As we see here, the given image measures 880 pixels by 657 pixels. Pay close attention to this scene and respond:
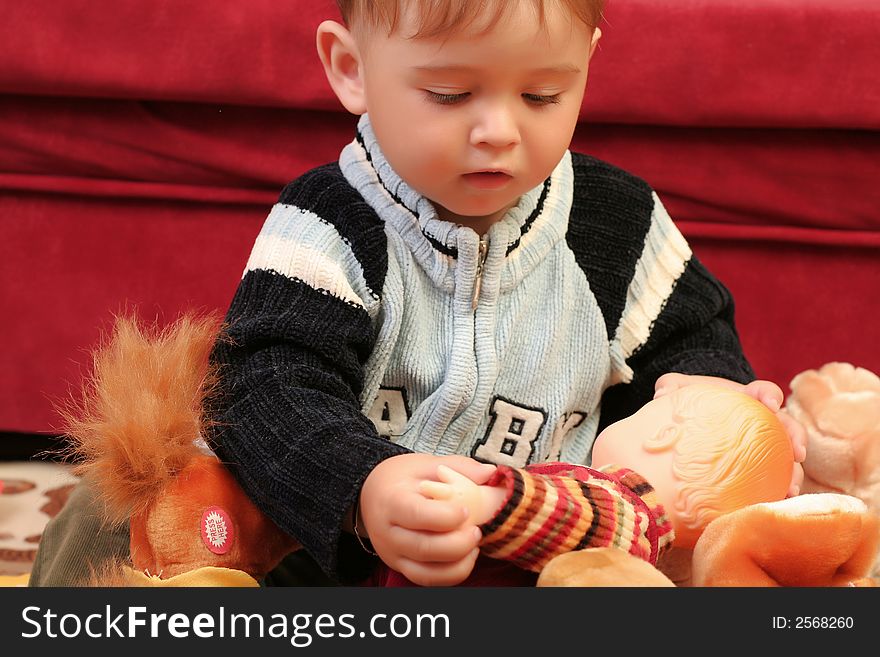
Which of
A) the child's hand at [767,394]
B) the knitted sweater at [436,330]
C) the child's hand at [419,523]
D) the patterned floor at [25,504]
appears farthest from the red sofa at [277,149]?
the child's hand at [419,523]

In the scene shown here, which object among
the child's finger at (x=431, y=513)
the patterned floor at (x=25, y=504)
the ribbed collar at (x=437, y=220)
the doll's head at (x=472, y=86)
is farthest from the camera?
the patterned floor at (x=25, y=504)

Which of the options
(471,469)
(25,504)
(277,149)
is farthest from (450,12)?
(25,504)

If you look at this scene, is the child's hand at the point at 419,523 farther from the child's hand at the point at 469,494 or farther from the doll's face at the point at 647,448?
the doll's face at the point at 647,448

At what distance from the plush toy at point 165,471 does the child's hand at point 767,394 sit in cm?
28

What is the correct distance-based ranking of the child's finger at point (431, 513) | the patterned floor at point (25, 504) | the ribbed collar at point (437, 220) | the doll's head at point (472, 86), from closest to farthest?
the child's finger at point (431, 513), the doll's head at point (472, 86), the ribbed collar at point (437, 220), the patterned floor at point (25, 504)

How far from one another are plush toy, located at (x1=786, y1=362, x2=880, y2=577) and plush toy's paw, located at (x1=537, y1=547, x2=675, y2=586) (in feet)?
1.07

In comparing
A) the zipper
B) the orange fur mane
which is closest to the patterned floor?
the orange fur mane

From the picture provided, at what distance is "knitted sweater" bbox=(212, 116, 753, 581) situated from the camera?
0.65 meters

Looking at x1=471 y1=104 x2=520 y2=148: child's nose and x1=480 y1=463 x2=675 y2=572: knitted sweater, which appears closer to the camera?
x1=480 y1=463 x2=675 y2=572: knitted sweater

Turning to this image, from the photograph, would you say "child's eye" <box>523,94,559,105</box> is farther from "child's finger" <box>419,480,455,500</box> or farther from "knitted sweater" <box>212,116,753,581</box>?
"child's finger" <box>419,480,455,500</box>

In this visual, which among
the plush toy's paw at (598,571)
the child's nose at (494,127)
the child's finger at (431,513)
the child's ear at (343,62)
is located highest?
the child's ear at (343,62)

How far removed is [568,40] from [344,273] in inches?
8.1

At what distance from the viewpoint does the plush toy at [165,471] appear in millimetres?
641
